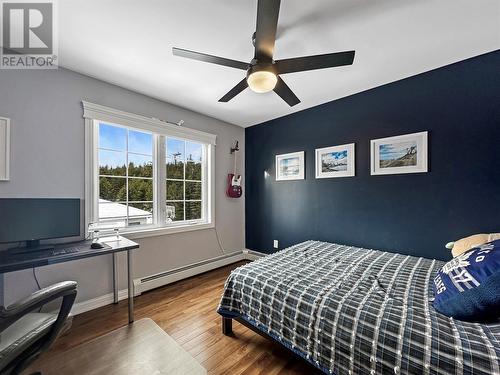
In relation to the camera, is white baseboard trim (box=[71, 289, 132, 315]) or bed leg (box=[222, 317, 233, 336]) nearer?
bed leg (box=[222, 317, 233, 336])

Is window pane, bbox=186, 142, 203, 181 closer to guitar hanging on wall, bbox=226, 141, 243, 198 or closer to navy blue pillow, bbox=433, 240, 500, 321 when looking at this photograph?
guitar hanging on wall, bbox=226, 141, 243, 198

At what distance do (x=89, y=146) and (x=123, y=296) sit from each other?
174 cm

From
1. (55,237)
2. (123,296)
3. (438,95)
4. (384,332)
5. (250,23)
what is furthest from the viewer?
(123,296)

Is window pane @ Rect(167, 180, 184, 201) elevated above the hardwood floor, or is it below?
above

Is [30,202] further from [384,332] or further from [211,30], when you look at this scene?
[384,332]

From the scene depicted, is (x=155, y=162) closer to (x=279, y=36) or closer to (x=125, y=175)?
(x=125, y=175)

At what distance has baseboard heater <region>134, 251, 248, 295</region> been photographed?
2545 mm

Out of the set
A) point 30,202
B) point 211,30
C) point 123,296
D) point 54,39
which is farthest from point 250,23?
point 123,296

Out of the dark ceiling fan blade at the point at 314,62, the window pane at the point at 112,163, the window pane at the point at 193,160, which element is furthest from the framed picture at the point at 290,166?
the window pane at the point at 112,163

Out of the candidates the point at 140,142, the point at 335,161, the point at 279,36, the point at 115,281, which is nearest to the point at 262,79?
the point at 279,36

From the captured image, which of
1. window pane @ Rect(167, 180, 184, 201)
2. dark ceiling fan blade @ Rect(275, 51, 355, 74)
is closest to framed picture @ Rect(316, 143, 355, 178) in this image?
dark ceiling fan blade @ Rect(275, 51, 355, 74)

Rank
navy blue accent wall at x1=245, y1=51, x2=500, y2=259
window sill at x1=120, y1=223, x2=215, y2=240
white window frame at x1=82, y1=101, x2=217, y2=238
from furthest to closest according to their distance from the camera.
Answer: window sill at x1=120, y1=223, x2=215, y2=240
white window frame at x1=82, y1=101, x2=217, y2=238
navy blue accent wall at x1=245, y1=51, x2=500, y2=259

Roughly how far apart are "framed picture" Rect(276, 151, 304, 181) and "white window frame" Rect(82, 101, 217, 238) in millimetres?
1105

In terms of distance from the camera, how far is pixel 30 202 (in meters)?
1.74
